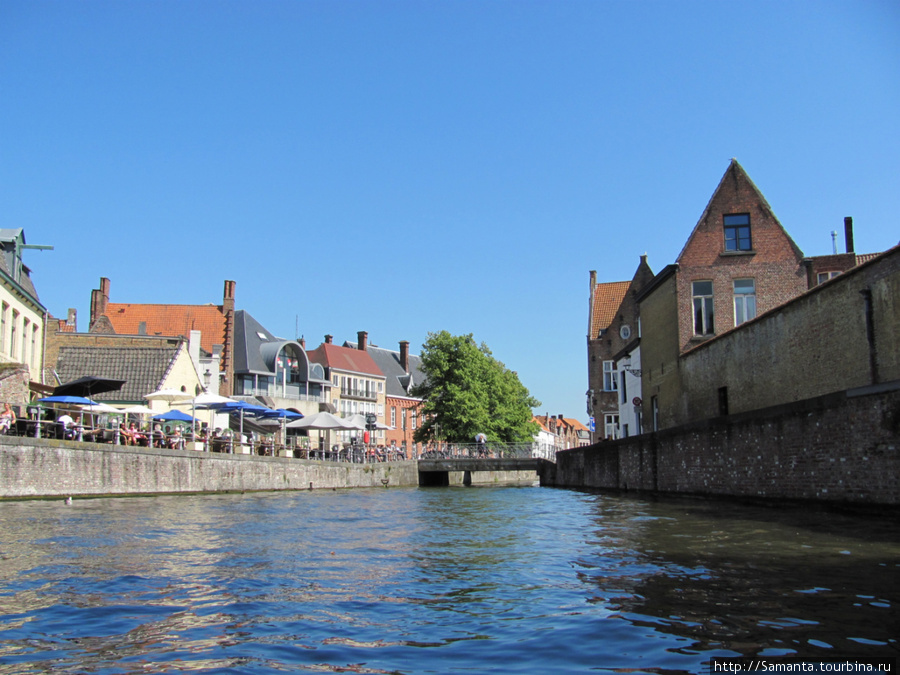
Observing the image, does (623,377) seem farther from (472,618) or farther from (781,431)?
(472,618)

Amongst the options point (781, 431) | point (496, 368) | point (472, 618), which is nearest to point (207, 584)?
point (472, 618)

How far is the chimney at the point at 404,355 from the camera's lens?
309 ft

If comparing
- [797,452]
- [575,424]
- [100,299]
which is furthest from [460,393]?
[575,424]

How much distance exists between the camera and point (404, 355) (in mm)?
94875

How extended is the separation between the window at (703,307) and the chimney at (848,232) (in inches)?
583

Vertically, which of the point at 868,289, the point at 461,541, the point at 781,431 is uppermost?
the point at 868,289

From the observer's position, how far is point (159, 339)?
138 ft

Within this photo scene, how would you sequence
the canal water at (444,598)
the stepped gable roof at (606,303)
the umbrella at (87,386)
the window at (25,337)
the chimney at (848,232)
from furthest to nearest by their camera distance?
the stepped gable roof at (606,303)
the chimney at (848,232)
the window at (25,337)
the umbrella at (87,386)
the canal water at (444,598)

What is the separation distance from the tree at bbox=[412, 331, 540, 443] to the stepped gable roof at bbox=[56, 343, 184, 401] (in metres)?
22.8

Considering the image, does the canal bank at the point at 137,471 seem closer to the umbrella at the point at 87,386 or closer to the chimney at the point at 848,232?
the umbrella at the point at 87,386

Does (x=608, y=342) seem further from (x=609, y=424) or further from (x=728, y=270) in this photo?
(x=728, y=270)

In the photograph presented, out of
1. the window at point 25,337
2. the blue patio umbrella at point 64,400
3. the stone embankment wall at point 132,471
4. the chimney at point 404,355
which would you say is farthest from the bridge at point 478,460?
the chimney at point 404,355

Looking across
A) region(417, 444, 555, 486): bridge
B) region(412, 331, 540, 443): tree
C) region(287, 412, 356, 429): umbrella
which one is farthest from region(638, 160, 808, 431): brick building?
region(412, 331, 540, 443): tree

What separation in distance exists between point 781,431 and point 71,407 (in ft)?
76.3
